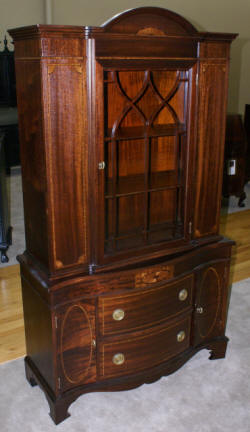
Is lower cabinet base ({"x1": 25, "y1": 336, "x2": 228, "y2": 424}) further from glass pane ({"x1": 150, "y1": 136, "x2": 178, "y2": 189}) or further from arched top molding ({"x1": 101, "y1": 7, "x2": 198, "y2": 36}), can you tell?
arched top molding ({"x1": 101, "y1": 7, "x2": 198, "y2": 36})

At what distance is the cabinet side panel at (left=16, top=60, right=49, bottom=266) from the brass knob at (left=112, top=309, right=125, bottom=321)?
316mm

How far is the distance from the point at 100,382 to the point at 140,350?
0.64 ft

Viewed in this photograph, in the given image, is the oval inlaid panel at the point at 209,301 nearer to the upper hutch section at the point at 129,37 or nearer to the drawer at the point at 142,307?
the drawer at the point at 142,307

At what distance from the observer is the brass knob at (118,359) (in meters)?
1.77

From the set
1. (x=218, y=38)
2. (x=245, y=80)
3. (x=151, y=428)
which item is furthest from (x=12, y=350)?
(x=245, y=80)

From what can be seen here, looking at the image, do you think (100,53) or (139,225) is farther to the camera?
(139,225)

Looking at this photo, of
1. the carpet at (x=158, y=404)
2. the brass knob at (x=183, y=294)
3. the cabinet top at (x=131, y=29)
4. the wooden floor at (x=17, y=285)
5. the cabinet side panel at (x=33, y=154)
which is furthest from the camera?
the wooden floor at (x=17, y=285)

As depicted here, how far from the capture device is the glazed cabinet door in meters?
1.63

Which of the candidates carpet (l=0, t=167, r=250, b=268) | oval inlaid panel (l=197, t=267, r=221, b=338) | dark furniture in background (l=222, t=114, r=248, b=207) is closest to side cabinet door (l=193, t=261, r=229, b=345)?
oval inlaid panel (l=197, t=267, r=221, b=338)

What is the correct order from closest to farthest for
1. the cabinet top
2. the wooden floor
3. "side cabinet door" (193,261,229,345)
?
the cabinet top
"side cabinet door" (193,261,229,345)
the wooden floor

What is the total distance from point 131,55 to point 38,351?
1.15 m

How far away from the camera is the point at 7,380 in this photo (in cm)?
196

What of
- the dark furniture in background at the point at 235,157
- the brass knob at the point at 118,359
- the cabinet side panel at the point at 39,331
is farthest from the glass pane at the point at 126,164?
the dark furniture in background at the point at 235,157

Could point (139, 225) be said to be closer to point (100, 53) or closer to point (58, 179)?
point (58, 179)
